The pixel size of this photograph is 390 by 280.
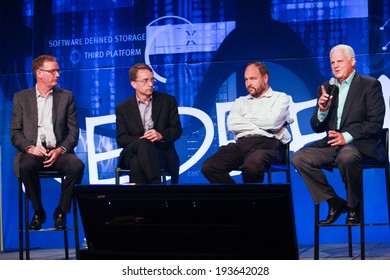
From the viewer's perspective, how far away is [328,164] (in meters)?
4.47

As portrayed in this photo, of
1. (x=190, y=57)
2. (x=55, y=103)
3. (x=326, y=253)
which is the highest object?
(x=190, y=57)

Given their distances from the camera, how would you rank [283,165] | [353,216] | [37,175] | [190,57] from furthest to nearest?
[190,57] < [37,175] < [283,165] < [353,216]

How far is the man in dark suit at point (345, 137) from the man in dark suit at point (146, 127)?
95cm

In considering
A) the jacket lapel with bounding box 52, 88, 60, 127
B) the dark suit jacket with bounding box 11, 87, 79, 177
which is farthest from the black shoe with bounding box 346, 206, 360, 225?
the jacket lapel with bounding box 52, 88, 60, 127

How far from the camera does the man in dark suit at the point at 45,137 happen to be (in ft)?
15.8

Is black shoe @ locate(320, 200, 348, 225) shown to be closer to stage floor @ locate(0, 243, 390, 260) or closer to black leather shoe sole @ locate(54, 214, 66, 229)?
stage floor @ locate(0, 243, 390, 260)

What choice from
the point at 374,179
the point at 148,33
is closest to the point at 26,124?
the point at 148,33

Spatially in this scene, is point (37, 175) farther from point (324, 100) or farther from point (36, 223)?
point (324, 100)

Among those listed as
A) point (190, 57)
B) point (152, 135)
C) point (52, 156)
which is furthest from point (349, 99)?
point (52, 156)

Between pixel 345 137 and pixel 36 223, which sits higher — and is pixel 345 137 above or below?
above

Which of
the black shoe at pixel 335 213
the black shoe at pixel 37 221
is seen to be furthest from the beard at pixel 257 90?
the black shoe at pixel 37 221

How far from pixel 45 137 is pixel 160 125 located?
832 mm

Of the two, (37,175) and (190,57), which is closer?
(37,175)

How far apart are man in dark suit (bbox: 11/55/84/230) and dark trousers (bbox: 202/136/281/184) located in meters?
0.94
